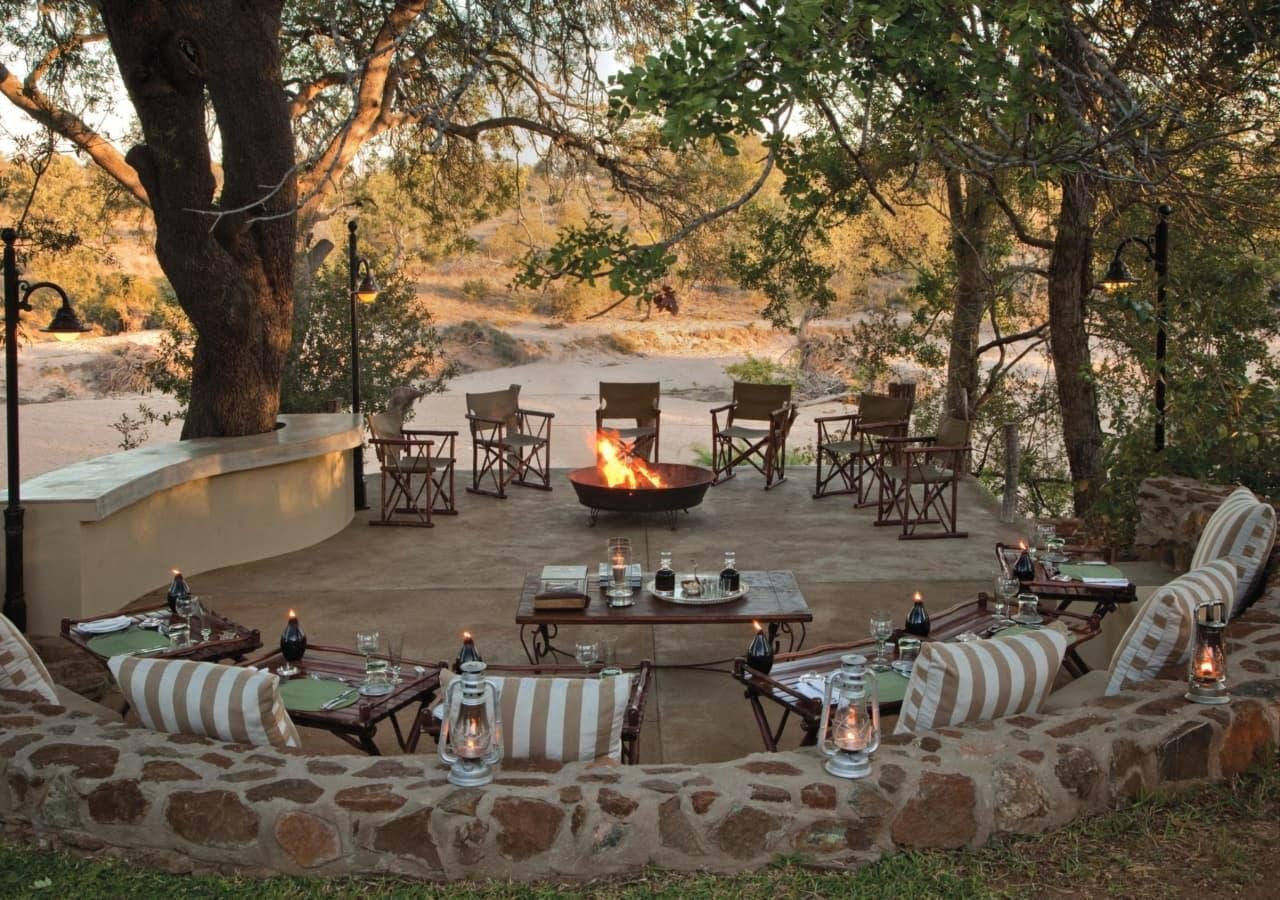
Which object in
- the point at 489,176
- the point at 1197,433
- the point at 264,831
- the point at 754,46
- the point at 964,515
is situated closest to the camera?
the point at 264,831

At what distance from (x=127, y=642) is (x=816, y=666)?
2525 millimetres

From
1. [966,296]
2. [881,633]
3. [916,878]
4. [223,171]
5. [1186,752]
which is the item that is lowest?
[916,878]

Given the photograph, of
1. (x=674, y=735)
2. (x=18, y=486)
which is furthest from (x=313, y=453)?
(x=674, y=735)

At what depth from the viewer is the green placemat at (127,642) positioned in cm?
443

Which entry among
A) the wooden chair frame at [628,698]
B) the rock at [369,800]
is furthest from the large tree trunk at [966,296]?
the rock at [369,800]

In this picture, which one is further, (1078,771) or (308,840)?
(1078,771)

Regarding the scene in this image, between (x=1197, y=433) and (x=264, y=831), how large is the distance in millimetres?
5474

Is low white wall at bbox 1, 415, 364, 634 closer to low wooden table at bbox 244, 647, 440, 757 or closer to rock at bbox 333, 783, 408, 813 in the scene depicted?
low wooden table at bbox 244, 647, 440, 757

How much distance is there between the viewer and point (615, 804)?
10.1 feet

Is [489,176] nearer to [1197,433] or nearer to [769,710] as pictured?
[1197,433]

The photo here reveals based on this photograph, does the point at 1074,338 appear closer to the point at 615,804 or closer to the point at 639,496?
the point at 639,496

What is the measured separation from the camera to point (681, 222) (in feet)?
36.3

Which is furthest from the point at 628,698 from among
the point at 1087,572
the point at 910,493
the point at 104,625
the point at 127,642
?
the point at 910,493

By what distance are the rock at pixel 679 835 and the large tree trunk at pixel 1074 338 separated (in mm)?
7527
